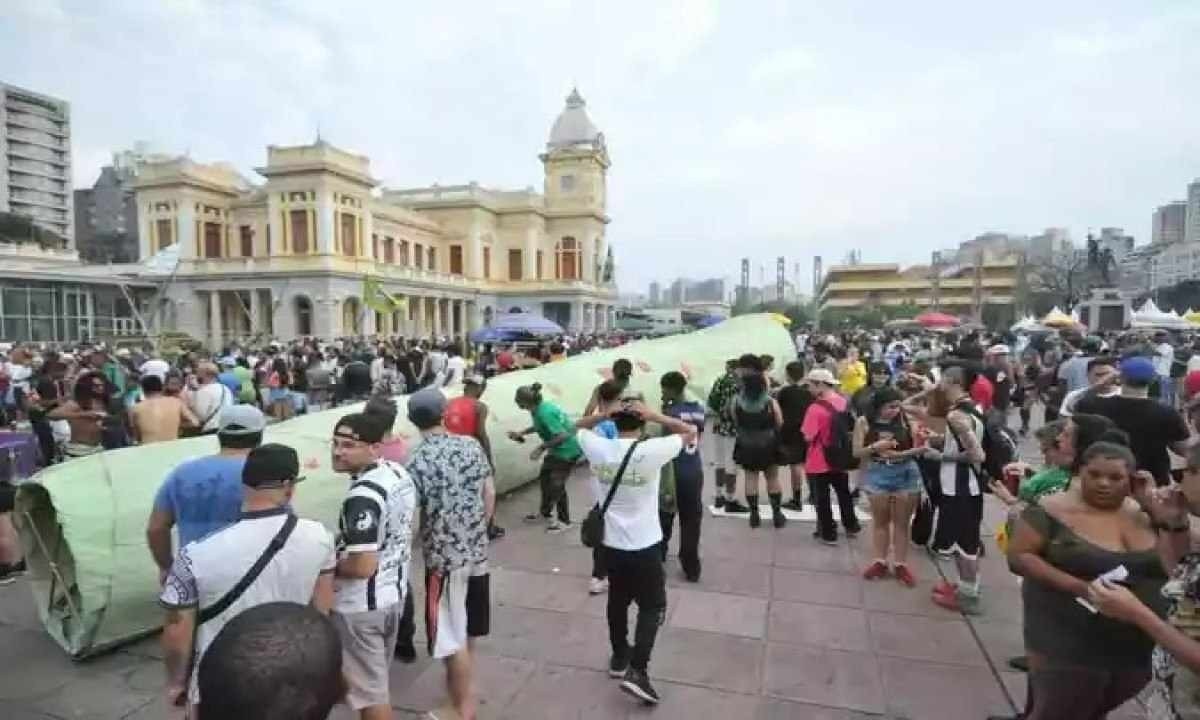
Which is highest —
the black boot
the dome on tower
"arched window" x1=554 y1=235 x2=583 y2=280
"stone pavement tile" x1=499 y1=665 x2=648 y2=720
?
the dome on tower

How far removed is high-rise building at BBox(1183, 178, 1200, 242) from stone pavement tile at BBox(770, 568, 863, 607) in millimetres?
131541

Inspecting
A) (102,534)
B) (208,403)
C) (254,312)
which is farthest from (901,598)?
(254,312)

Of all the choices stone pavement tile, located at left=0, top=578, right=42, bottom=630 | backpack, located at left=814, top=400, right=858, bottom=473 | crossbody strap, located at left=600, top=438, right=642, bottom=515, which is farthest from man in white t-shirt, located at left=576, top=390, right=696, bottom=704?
stone pavement tile, located at left=0, top=578, right=42, bottom=630

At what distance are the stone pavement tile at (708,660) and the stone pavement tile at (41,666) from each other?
298cm

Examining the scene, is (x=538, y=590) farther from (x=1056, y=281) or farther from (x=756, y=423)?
(x=1056, y=281)

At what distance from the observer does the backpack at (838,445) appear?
18.2 feet

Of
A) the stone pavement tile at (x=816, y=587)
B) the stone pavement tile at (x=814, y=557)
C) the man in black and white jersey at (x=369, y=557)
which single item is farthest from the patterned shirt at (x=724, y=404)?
the man in black and white jersey at (x=369, y=557)

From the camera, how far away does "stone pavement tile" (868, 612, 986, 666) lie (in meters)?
3.88

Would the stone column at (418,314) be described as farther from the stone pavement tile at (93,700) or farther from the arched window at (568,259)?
the stone pavement tile at (93,700)

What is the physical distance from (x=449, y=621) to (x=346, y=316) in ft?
128

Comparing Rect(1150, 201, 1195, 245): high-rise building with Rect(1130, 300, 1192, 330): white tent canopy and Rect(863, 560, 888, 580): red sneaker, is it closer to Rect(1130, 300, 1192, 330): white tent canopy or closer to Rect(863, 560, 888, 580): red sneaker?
Rect(1130, 300, 1192, 330): white tent canopy

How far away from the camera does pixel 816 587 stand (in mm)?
4863

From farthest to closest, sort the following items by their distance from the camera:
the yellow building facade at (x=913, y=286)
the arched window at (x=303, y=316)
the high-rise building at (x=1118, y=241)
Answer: the high-rise building at (x=1118, y=241)
the yellow building facade at (x=913, y=286)
the arched window at (x=303, y=316)

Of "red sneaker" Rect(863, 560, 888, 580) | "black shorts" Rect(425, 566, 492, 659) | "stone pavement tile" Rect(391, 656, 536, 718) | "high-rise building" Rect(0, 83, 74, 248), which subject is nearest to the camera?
"black shorts" Rect(425, 566, 492, 659)
